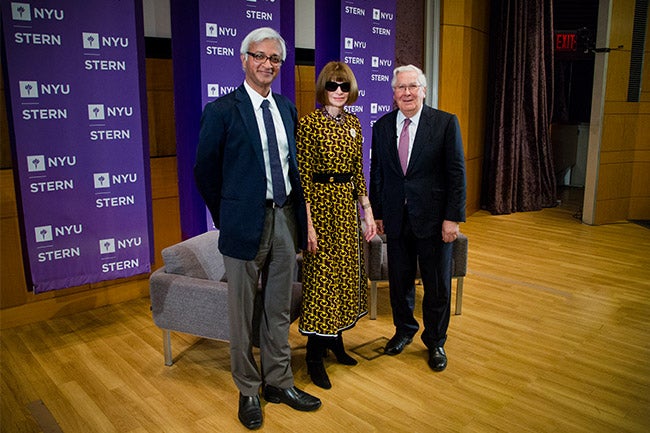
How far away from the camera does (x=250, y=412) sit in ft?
8.59

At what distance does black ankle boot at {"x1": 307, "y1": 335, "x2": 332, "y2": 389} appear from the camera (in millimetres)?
2965

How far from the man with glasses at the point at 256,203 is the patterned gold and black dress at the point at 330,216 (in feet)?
0.43

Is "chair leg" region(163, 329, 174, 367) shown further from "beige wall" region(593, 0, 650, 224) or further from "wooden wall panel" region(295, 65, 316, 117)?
"beige wall" region(593, 0, 650, 224)

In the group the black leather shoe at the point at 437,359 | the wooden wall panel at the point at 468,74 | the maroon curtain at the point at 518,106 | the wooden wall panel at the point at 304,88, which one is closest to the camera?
the black leather shoe at the point at 437,359

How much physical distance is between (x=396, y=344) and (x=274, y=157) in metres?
1.47

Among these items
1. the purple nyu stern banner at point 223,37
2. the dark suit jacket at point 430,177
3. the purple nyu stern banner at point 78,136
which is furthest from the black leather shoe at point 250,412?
the purple nyu stern banner at point 223,37

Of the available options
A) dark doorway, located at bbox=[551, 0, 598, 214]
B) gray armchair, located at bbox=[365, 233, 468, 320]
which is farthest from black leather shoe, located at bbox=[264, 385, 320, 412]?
dark doorway, located at bbox=[551, 0, 598, 214]

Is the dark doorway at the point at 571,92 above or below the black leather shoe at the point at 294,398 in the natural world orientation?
above

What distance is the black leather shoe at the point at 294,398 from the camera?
2.74 meters

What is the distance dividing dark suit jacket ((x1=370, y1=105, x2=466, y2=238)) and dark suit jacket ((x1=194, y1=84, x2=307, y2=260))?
88cm

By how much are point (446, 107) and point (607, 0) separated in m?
2.01

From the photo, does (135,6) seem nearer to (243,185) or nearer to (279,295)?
(243,185)

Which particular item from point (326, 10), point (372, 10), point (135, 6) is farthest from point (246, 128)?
point (372, 10)

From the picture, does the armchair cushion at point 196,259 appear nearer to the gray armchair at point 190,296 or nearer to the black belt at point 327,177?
the gray armchair at point 190,296
